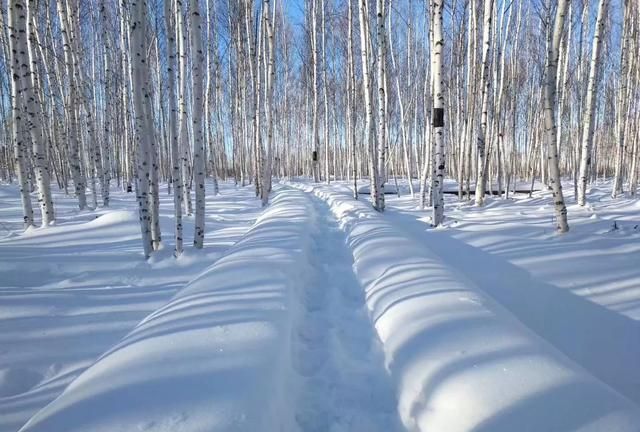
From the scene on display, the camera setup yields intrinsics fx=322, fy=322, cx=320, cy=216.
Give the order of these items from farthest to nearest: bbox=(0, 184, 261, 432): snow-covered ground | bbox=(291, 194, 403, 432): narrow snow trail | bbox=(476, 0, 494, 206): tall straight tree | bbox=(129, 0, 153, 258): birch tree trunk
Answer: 1. bbox=(476, 0, 494, 206): tall straight tree
2. bbox=(129, 0, 153, 258): birch tree trunk
3. bbox=(0, 184, 261, 432): snow-covered ground
4. bbox=(291, 194, 403, 432): narrow snow trail

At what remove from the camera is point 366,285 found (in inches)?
127

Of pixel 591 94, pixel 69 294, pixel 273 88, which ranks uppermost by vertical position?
pixel 273 88

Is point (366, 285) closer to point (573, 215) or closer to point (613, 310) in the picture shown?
point (613, 310)

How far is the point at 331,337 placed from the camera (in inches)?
97.7

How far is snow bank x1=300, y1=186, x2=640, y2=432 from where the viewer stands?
4.35 ft

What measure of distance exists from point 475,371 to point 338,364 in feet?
2.87

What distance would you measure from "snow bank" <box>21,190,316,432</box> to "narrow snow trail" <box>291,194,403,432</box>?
0.19 m

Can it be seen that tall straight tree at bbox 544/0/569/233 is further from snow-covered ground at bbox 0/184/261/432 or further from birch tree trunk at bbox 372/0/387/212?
snow-covered ground at bbox 0/184/261/432

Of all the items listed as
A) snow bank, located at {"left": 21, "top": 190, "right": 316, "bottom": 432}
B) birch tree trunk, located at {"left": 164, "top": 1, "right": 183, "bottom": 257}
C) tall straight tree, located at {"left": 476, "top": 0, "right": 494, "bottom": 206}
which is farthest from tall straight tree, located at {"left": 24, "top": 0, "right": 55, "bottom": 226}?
tall straight tree, located at {"left": 476, "top": 0, "right": 494, "bottom": 206}

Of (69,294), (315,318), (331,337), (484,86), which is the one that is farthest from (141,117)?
(484,86)

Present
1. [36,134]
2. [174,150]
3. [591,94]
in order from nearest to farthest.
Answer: [174,150]
[36,134]
[591,94]

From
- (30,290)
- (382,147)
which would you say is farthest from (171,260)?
(382,147)

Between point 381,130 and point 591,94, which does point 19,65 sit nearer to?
point 381,130

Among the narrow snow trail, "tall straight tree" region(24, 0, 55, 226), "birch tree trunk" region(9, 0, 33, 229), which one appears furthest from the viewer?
"tall straight tree" region(24, 0, 55, 226)
